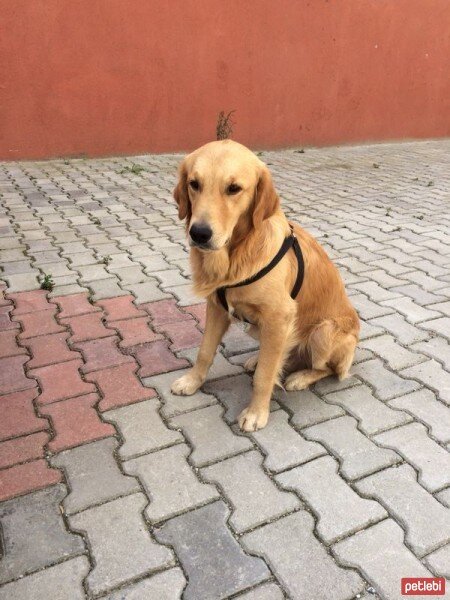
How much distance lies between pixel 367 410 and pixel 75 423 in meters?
1.50

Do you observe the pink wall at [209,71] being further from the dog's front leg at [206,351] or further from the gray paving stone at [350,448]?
the gray paving stone at [350,448]

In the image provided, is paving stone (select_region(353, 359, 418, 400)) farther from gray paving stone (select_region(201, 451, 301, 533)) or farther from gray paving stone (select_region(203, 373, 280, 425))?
gray paving stone (select_region(201, 451, 301, 533))

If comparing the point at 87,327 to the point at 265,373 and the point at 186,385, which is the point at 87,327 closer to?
the point at 186,385

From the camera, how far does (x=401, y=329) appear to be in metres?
3.41

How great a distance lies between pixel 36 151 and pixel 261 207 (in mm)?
6404

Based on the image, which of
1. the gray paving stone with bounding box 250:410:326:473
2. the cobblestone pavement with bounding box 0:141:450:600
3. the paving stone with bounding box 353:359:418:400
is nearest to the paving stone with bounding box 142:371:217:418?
the cobblestone pavement with bounding box 0:141:450:600

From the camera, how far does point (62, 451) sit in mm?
2332

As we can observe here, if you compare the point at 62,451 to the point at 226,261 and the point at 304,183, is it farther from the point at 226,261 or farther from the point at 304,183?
the point at 304,183

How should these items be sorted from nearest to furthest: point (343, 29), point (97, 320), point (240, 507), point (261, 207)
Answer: point (240, 507) → point (261, 207) → point (97, 320) → point (343, 29)

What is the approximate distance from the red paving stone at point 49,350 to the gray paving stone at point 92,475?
0.81 m

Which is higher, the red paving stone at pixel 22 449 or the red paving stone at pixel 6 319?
the red paving stone at pixel 22 449

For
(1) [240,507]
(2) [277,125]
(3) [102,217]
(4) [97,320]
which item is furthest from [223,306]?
(2) [277,125]

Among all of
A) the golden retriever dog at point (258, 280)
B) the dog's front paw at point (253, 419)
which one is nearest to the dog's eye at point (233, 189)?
the golden retriever dog at point (258, 280)

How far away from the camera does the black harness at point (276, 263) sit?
236 centimetres
